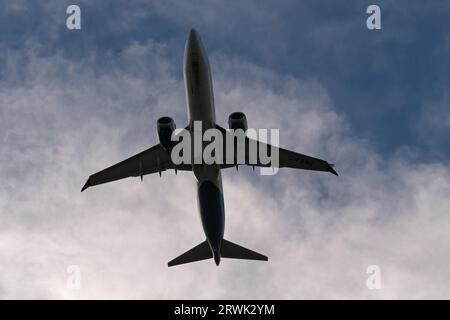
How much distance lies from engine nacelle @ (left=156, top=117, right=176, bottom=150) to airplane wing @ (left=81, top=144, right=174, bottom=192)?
4.82 metres

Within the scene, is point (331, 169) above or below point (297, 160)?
below

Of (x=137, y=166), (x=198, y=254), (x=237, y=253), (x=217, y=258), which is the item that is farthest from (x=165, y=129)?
(x=237, y=253)

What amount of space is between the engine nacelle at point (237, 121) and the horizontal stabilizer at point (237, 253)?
986cm

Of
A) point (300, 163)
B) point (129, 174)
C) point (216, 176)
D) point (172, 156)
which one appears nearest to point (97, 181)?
point (129, 174)

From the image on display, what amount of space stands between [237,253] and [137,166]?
10641mm

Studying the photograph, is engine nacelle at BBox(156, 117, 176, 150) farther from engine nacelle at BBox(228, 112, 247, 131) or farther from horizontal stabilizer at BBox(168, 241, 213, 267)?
horizontal stabilizer at BBox(168, 241, 213, 267)

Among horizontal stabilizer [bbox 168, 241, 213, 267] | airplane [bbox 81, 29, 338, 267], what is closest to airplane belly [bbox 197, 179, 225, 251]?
airplane [bbox 81, 29, 338, 267]

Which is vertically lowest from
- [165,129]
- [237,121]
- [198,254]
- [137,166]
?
[198,254]

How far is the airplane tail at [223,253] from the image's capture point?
43.8 metres

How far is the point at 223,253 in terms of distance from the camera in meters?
44.0

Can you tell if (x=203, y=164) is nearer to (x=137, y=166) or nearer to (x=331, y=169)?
(x=137, y=166)

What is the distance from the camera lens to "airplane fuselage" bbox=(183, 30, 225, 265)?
3909 cm

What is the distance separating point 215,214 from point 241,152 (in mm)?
6751

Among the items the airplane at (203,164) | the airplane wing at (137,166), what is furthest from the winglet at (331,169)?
the airplane wing at (137,166)
